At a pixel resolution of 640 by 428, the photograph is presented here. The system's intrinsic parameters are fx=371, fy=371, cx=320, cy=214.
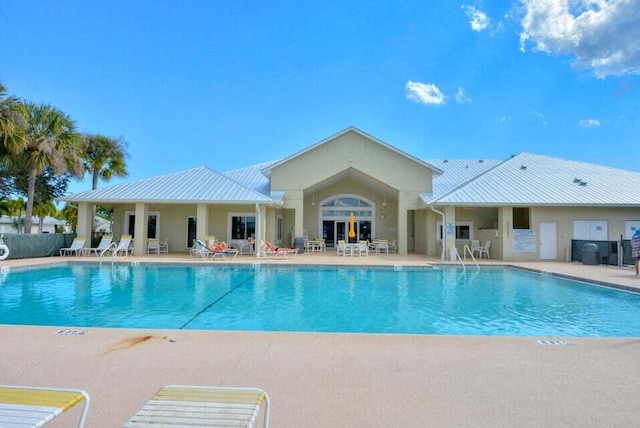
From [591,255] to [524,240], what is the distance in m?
2.82

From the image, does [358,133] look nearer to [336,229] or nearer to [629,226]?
[336,229]

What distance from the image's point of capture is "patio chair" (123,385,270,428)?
210cm

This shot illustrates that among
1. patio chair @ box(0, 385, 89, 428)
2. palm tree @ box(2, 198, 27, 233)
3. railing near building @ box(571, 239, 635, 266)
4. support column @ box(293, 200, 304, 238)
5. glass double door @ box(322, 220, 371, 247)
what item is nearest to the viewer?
patio chair @ box(0, 385, 89, 428)

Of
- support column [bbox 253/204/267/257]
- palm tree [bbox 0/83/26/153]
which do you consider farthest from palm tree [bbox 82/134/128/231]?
support column [bbox 253/204/267/257]

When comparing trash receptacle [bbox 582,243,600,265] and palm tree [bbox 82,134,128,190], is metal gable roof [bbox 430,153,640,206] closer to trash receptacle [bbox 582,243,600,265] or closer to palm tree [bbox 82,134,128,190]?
trash receptacle [bbox 582,243,600,265]

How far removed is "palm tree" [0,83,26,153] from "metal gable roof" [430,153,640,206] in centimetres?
2007

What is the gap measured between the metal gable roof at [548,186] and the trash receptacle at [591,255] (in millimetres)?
2289

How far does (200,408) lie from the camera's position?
88.0 inches

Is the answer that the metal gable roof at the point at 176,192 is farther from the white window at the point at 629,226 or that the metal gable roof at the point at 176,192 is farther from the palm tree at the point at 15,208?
the palm tree at the point at 15,208

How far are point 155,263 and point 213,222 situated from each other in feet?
23.0

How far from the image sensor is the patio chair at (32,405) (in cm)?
197

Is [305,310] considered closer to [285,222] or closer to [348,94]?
[285,222]

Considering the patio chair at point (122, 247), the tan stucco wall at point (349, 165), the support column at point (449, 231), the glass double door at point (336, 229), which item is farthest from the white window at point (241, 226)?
the support column at point (449, 231)

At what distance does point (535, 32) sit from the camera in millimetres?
20312
